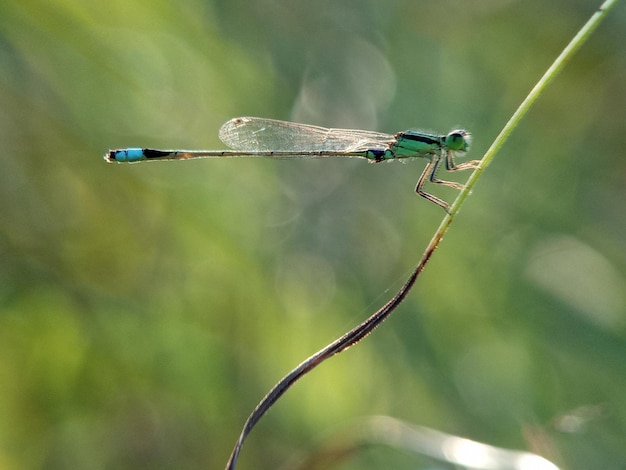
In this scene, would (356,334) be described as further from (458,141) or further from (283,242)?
(283,242)

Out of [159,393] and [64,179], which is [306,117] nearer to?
[64,179]

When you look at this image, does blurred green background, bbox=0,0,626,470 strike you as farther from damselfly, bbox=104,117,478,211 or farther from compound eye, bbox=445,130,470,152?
compound eye, bbox=445,130,470,152

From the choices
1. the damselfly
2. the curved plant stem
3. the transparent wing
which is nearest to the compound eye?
the damselfly

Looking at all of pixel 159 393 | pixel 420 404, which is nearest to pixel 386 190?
pixel 420 404

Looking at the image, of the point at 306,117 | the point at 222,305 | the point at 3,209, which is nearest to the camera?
the point at 3,209

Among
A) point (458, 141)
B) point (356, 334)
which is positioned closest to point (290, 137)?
point (458, 141)

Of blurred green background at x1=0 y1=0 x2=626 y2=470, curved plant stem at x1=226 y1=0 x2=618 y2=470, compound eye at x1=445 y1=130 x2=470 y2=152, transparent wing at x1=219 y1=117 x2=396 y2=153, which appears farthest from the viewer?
transparent wing at x1=219 y1=117 x2=396 y2=153
